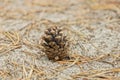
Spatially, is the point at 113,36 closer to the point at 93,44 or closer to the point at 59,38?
the point at 93,44

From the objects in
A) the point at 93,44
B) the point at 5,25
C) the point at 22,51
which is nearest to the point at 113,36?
the point at 93,44

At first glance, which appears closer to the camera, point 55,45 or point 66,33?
point 55,45

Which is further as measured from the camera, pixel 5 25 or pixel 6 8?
pixel 6 8
